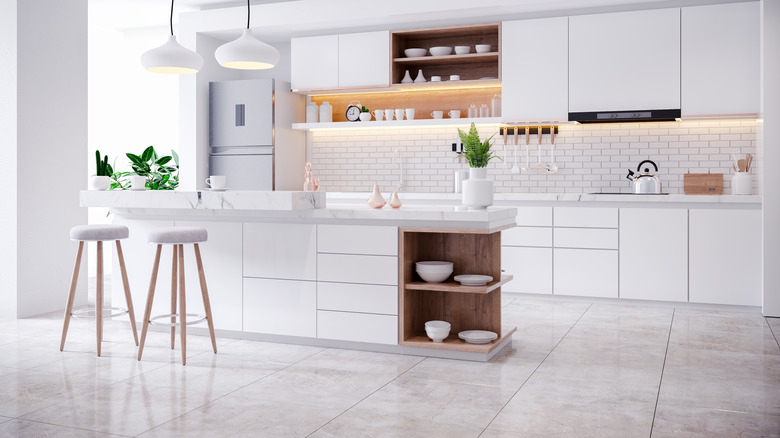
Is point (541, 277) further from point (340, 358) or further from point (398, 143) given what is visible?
point (340, 358)

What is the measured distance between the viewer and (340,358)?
3.87m

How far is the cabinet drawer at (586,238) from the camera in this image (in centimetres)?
561

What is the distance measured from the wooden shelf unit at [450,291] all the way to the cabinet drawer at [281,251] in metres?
0.59

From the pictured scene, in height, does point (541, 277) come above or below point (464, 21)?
below

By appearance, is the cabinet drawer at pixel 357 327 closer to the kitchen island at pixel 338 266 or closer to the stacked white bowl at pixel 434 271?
the kitchen island at pixel 338 266

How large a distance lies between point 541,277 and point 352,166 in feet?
7.67

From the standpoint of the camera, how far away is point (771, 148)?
5090 mm

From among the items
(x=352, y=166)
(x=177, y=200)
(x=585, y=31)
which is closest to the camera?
(x=177, y=200)

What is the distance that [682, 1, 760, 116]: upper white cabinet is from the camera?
5406 millimetres

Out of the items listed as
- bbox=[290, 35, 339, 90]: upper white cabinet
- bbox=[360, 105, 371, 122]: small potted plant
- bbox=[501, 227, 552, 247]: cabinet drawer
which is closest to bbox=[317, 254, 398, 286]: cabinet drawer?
bbox=[501, 227, 552, 247]: cabinet drawer

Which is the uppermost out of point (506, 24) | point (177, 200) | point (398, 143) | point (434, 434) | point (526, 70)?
point (506, 24)

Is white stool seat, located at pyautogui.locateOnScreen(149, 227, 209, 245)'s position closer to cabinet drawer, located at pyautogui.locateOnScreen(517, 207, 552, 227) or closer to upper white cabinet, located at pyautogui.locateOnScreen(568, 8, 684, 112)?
cabinet drawer, located at pyautogui.locateOnScreen(517, 207, 552, 227)

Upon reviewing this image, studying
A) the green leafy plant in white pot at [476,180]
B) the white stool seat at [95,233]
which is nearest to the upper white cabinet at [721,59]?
the green leafy plant in white pot at [476,180]

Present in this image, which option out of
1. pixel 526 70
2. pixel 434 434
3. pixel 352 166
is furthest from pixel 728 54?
pixel 434 434
